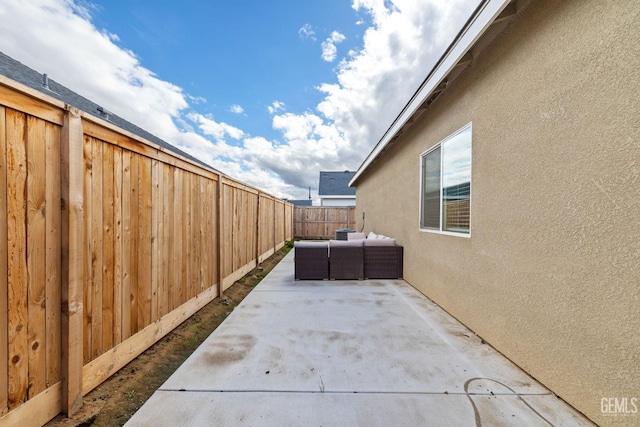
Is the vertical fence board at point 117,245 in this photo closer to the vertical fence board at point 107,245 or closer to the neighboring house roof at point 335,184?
the vertical fence board at point 107,245

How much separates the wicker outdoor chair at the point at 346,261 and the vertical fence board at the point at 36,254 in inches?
161

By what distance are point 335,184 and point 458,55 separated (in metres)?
20.5

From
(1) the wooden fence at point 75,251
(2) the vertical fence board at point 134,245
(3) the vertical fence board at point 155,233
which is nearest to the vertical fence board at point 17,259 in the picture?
(1) the wooden fence at point 75,251

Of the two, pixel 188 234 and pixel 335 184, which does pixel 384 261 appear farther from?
pixel 335 184

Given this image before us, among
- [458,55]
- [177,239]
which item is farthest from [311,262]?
[458,55]

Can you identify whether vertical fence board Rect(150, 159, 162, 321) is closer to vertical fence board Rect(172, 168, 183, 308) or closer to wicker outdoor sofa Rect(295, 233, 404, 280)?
vertical fence board Rect(172, 168, 183, 308)

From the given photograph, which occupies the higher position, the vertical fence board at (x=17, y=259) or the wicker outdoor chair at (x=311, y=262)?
the vertical fence board at (x=17, y=259)

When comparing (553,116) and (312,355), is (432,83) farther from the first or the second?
(312,355)

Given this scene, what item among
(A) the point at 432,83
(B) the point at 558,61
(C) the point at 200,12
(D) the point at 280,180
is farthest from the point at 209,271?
(D) the point at 280,180

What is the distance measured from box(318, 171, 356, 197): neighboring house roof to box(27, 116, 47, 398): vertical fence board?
68.6 ft

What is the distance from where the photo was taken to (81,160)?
1688mm

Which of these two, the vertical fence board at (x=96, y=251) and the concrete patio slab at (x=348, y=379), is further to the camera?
the vertical fence board at (x=96, y=251)

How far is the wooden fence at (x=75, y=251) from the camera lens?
1.34 metres

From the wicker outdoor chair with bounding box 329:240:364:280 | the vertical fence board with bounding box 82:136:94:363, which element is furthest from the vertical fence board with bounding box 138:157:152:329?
the wicker outdoor chair with bounding box 329:240:364:280
